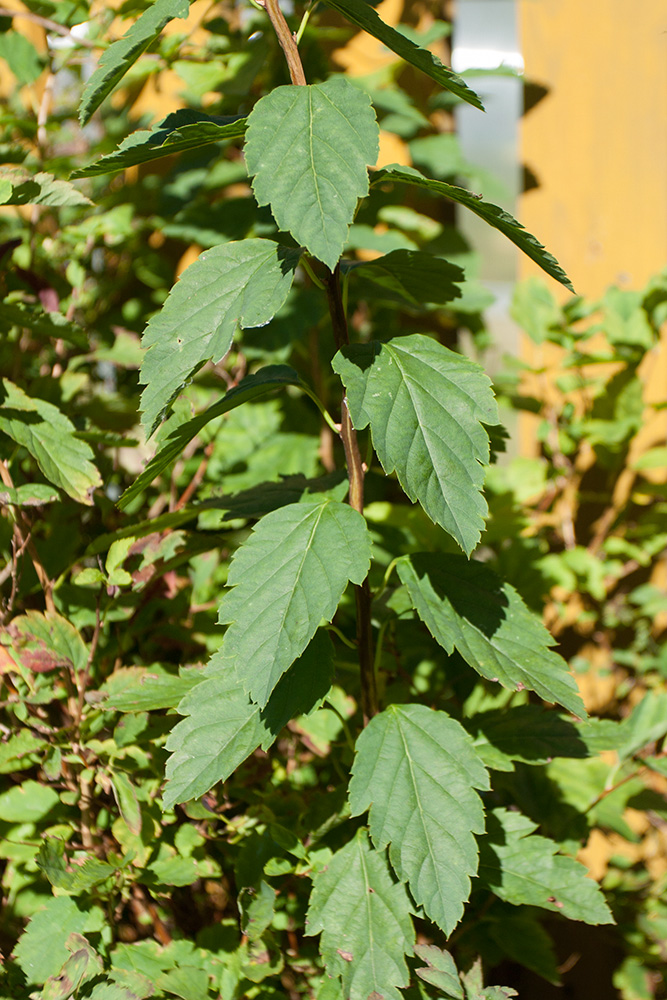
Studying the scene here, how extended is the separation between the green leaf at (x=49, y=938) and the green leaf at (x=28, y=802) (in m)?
0.13

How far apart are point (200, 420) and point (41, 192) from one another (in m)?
0.48

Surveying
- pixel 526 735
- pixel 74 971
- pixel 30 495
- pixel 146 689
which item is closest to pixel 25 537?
pixel 30 495

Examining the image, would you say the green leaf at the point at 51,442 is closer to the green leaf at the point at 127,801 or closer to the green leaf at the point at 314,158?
the green leaf at the point at 127,801

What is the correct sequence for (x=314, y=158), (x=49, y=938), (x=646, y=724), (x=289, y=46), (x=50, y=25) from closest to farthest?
(x=314, y=158) < (x=289, y=46) < (x=49, y=938) < (x=646, y=724) < (x=50, y=25)

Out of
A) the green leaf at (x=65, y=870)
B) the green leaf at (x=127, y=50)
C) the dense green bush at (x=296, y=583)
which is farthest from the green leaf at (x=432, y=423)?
the green leaf at (x=65, y=870)

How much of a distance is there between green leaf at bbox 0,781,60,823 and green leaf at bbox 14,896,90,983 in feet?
0.43

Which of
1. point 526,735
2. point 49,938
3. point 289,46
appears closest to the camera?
point 289,46

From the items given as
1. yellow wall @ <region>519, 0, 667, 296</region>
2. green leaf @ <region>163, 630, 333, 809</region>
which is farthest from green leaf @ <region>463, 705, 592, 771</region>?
yellow wall @ <region>519, 0, 667, 296</region>

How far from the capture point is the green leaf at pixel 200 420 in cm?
87

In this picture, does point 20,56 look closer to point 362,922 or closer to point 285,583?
point 285,583

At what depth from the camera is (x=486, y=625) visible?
0.93 meters

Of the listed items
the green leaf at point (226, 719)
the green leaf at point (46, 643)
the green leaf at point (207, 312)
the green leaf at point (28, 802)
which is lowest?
the green leaf at point (28, 802)

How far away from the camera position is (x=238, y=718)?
2.92 feet

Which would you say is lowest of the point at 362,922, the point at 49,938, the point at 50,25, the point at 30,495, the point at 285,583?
the point at 49,938
